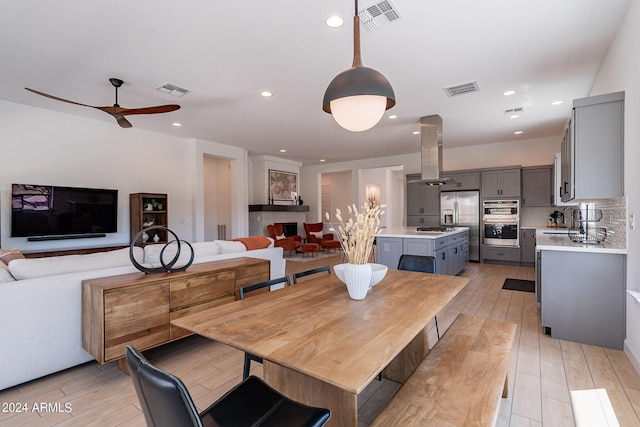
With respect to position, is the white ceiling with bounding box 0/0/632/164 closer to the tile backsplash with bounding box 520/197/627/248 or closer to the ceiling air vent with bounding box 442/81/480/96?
the ceiling air vent with bounding box 442/81/480/96

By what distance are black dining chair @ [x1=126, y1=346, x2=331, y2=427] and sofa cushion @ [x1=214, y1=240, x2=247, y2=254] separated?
2068 millimetres

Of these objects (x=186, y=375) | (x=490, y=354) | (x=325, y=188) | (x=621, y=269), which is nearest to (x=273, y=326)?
(x=490, y=354)

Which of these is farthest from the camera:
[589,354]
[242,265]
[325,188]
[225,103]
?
[325,188]

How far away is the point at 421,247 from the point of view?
4316 millimetres

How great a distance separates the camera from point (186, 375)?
2279mm

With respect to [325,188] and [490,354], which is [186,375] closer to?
[490,354]

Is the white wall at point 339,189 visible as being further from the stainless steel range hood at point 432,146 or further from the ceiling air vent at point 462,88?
the ceiling air vent at point 462,88

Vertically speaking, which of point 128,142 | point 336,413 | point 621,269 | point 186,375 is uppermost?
point 128,142

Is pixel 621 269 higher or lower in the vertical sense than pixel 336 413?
higher

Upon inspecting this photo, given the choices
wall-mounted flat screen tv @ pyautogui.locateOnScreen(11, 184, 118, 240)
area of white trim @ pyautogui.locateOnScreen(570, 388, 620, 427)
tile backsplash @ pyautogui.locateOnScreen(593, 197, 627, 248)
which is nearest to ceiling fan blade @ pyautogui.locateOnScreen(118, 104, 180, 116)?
wall-mounted flat screen tv @ pyautogui.locateOnScreen(11, 184, 118, 240)

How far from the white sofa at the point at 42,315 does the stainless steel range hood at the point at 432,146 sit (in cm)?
450

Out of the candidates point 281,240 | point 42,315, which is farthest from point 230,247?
point 281,240

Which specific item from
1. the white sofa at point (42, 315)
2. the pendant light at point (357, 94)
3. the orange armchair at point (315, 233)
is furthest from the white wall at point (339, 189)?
the pendant light at point (357, 94)

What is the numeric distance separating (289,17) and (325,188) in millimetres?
9932
